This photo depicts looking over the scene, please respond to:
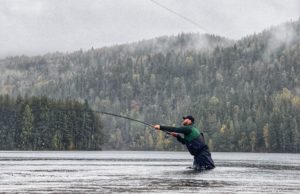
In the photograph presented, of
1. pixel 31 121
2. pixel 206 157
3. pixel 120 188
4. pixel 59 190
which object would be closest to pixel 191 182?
pixel 120 188

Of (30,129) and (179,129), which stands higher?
(30,129)

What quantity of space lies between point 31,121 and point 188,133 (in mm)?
159117

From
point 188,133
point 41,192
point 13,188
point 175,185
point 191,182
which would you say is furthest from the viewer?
point 188,133

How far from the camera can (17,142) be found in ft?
638

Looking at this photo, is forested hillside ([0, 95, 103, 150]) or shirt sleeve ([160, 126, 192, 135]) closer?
shirt sleeve ([160, 126, 192, 135])

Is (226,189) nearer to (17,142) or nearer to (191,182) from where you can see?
(191,182)

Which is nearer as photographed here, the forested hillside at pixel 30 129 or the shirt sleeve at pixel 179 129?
the shirt sleeve at pixel 179 129

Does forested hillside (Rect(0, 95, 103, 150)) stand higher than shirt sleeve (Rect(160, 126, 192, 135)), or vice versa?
forested hillside (Rect(0, 95, 103, 150))

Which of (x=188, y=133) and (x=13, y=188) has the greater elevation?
(x=188, y=133)

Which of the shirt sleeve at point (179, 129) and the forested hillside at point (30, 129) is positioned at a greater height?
the forested hillside at point (30, 129)

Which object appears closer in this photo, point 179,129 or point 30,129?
point 179,129

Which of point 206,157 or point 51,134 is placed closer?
point 206,157

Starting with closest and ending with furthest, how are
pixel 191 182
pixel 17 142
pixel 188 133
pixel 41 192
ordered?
pixel 41 192 < pixel 191 182 < pixel 188 133 < pixel 17 142

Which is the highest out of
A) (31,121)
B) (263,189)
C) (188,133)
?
(31,121)
